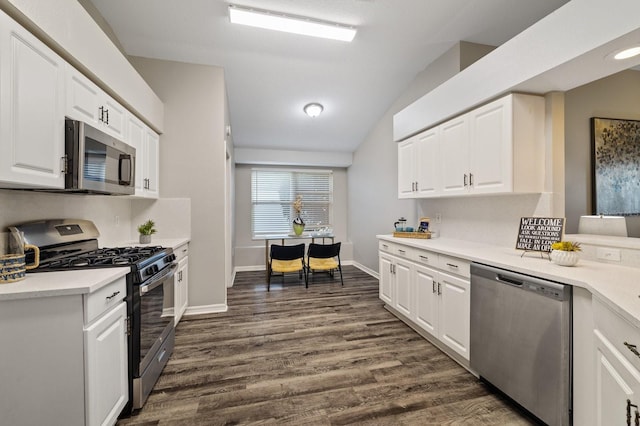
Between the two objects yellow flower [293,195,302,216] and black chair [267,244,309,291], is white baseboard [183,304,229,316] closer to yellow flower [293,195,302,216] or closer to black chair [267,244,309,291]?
black chair [267,244,309,291]

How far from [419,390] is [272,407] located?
3.48ft

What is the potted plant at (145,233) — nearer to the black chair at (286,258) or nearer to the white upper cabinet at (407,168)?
the black chair at (286,258)

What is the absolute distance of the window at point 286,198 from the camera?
20.1 feet

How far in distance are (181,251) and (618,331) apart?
343cm

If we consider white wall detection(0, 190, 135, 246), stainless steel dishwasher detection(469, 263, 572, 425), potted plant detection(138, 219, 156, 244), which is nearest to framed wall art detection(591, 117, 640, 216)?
stainless steel dishwasher detection(469, 263, 572, 425)

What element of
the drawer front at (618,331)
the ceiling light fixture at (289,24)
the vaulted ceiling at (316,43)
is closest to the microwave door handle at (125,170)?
the vaulted ceiling at (316,43)

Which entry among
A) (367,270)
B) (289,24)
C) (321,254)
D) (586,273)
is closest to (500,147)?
(586,273)

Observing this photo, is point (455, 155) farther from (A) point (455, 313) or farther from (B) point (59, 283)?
(B) point (59, 283)

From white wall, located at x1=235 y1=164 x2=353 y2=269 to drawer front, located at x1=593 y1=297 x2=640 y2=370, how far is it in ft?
16.7

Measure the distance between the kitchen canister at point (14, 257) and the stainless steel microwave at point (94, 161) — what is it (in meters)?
0.38

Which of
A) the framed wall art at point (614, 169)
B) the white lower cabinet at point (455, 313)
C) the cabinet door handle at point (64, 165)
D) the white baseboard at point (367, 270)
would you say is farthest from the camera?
the white baseboard at point (367, 270)

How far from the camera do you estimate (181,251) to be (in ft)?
10.1

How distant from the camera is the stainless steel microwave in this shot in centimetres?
165

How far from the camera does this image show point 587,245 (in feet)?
6.35
